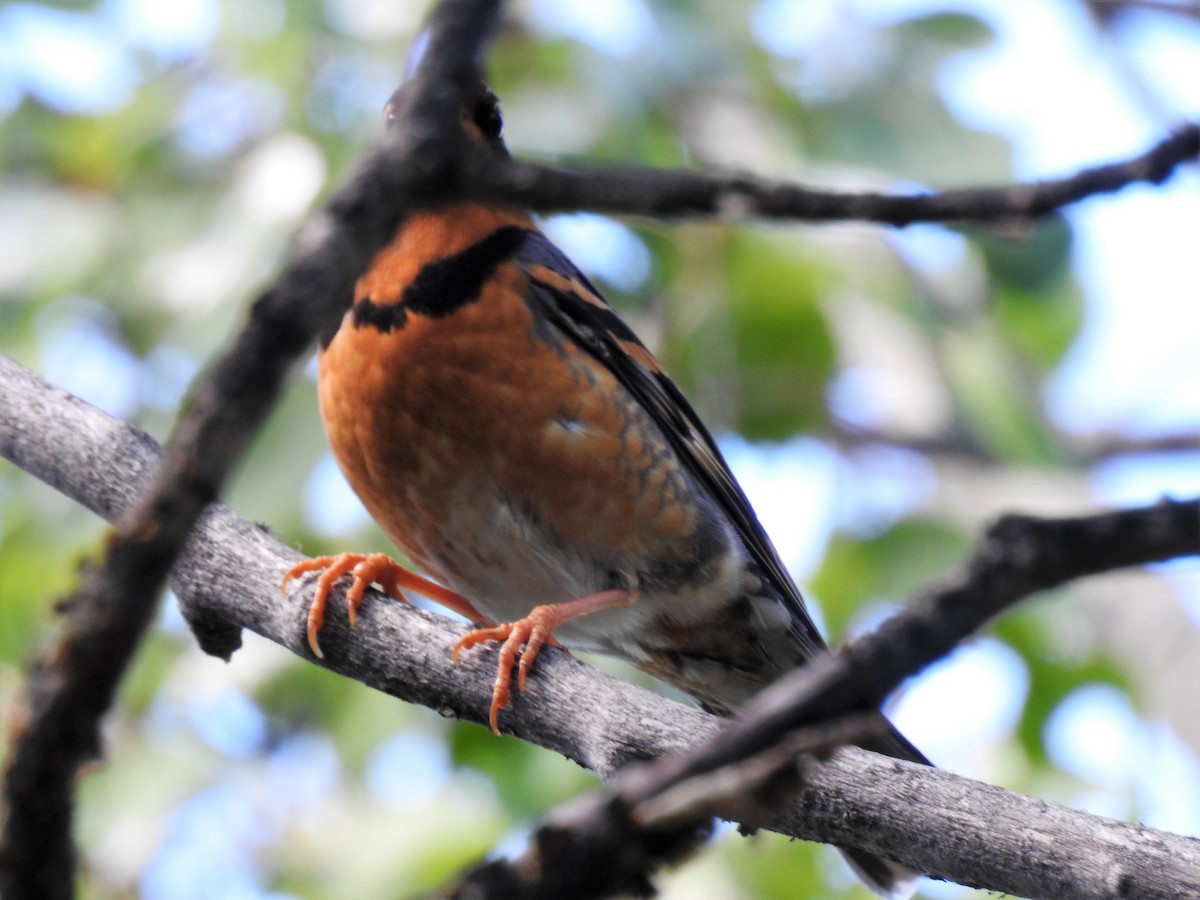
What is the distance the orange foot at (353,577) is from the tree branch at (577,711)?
4cm

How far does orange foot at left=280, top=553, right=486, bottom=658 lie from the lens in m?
3.52

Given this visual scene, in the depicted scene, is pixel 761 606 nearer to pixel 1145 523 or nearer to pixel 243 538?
pixel 243 538

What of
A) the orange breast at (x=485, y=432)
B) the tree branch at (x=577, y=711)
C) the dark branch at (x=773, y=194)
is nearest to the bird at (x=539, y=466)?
the orange breast at (x=485, y=432)

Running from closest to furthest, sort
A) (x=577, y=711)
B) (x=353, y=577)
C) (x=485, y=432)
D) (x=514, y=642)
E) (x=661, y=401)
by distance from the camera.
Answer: (x=577, y=711) < (x=514, y=642) < (x=353, y=577) < (x=485, y=432) < (x=661, y=401)

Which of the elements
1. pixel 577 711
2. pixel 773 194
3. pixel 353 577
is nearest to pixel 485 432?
pixel 353 577

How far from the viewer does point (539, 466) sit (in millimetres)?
4363

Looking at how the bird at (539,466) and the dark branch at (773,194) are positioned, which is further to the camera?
the bird at (539,466)

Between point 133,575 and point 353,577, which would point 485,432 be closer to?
point 353,577

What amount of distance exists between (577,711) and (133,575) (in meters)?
1.99

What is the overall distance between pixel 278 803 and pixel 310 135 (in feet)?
13.1

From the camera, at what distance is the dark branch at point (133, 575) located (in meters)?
1.53

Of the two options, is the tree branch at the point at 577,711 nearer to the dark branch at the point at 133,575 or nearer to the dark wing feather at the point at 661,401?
the dark wing feather at the point at 661,401

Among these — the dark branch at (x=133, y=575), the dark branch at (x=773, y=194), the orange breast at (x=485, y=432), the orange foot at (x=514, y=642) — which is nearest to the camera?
the dark branch at (x=133, y=575)

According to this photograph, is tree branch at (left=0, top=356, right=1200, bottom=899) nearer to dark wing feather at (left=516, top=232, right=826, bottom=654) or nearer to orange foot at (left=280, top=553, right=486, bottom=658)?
orange foot at (left=280, top=553, right=486, bottom=658)
